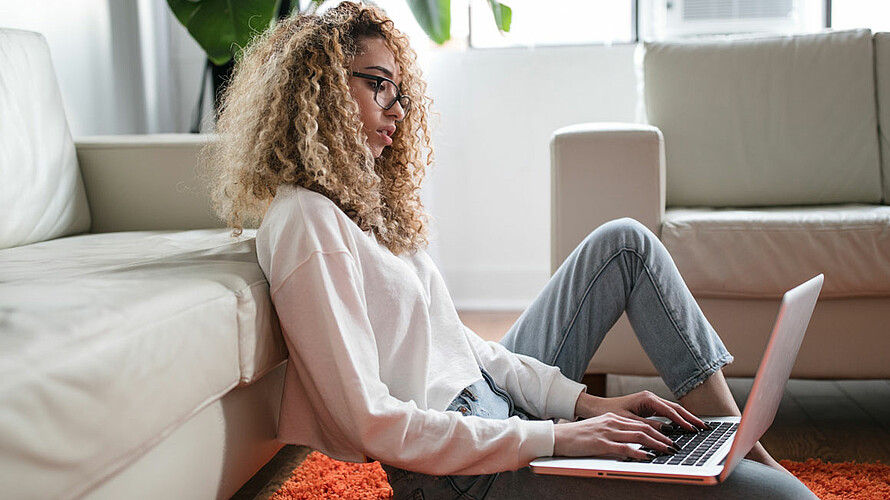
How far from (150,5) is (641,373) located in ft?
7.40

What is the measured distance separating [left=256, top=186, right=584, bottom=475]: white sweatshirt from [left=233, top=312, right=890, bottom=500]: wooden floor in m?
0.54

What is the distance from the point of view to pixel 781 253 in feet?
5.57

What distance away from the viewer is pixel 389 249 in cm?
110

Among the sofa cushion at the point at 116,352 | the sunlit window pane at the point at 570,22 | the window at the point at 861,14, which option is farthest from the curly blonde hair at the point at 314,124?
the window at the point at 861,14

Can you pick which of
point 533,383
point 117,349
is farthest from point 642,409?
point 117,349

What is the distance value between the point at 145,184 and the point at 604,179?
103cm

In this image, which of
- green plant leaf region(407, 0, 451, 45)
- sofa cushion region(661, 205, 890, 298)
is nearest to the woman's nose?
sofa cushion region(661, 205, 890, 298)

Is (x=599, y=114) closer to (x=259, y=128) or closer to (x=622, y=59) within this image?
(x=622, y=59)

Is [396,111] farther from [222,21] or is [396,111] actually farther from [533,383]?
[222,21]

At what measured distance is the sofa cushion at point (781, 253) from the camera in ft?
5.48

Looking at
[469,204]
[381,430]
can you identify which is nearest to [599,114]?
[469,204]

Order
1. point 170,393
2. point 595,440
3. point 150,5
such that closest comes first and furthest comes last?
point 170,393, point 595,440, point 150,5

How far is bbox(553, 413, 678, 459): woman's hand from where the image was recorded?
3.00ft

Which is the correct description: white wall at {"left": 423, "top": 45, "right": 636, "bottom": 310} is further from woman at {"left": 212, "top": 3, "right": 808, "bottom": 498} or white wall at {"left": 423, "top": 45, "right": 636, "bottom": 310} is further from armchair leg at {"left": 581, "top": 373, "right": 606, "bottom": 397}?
woman at {"left": 212, "top": 3, "right": 808, "bottom": 498}
